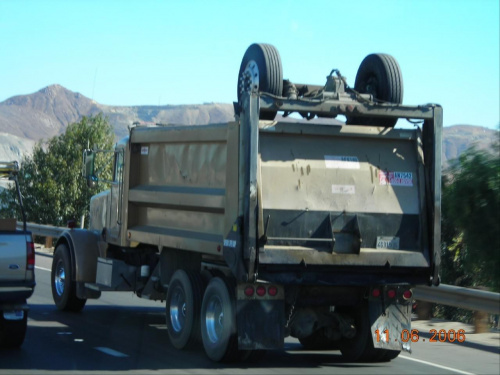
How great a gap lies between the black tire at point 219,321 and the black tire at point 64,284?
408 centimetres

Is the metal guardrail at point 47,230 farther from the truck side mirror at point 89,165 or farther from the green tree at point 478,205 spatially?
the green tree at point 478,205

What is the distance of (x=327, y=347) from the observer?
10.8 metres

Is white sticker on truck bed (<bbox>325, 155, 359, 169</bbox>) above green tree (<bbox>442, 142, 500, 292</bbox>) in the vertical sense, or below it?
above

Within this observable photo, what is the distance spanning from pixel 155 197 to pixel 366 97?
3.15 m

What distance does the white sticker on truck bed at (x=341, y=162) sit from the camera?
31.1 feet

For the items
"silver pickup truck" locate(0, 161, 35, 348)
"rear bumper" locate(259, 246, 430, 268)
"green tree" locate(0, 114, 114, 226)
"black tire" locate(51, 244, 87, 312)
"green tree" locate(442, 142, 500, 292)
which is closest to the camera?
"rear bumper" locate(259, 246, 430, 268)

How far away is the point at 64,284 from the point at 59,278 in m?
0.44

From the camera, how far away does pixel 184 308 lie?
10273 mm

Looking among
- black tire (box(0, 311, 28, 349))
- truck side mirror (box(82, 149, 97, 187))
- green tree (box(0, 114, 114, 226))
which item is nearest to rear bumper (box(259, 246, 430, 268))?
black tire (box(0, 311, 28, 349))

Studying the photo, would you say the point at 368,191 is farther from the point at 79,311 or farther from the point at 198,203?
the point at 79,311

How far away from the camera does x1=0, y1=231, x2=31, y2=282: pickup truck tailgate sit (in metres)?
9.23

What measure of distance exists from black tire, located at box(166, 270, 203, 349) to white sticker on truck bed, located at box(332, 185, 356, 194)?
2.01m

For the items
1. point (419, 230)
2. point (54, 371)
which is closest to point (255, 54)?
point (419, 230)

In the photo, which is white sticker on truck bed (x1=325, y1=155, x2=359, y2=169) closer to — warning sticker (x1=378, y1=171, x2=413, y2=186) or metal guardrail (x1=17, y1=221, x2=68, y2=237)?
warning sticker (x1=378, y1=171, x2=413, y2=186)
